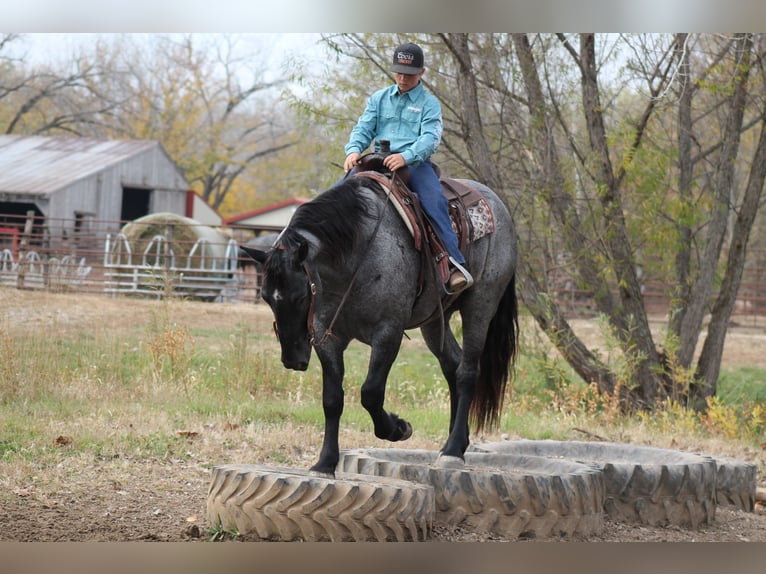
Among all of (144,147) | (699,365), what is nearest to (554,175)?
(699,365)

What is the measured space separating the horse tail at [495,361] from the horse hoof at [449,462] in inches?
27.1

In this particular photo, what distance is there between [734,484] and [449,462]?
2129 mm

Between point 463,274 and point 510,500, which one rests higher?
point 463,274

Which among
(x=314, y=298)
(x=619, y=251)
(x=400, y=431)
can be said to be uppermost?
(x=619, y=251)

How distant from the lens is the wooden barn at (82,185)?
23.2 meters

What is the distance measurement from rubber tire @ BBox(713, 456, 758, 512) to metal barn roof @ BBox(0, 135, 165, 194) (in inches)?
800

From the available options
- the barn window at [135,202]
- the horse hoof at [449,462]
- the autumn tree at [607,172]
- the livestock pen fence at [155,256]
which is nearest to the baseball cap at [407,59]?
the horse hoof at [449,462]

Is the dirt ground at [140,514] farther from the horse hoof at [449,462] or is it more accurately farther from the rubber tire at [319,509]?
the horse hoof at [449,462]


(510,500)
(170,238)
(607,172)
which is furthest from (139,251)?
(510,500)

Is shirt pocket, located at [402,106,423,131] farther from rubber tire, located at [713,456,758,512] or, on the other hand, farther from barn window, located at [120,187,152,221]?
barn window, located at [120,187,152,221]

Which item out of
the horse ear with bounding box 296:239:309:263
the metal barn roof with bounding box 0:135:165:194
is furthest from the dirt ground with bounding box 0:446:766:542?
the metal barn roof with bounding box 0:135:165:194

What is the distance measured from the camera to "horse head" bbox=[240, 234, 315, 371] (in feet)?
13.7

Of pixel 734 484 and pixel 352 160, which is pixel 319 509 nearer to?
pixel 352 160

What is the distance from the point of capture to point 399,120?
5.20 meters
